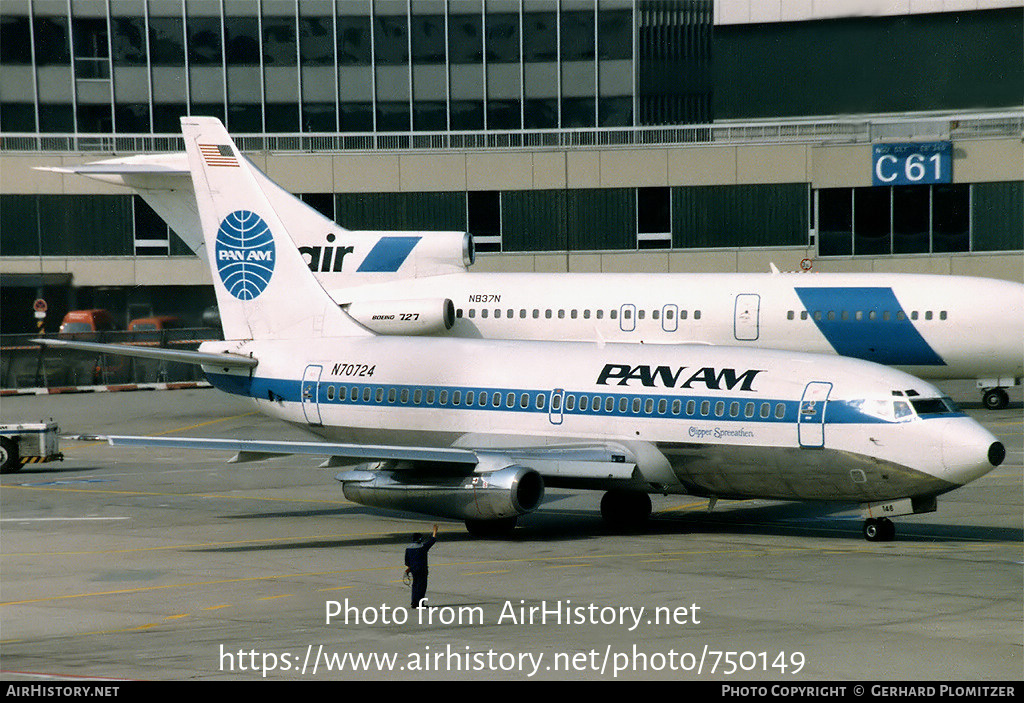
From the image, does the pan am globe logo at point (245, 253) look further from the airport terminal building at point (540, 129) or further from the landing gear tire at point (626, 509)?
the airport terminal building at point (540, 129)

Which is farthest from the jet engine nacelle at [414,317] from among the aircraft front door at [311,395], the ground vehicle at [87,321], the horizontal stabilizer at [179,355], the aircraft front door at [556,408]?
the ground vehicle at [87,321]

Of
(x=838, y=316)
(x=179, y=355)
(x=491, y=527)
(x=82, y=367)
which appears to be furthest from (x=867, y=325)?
(x=82, y=367)

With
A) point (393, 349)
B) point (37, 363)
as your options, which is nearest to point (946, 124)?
point (393, 349)

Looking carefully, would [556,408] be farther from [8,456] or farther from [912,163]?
[912,163]

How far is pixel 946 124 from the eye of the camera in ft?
225

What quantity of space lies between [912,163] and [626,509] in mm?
38949

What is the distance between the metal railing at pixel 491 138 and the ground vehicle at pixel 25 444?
32.8m

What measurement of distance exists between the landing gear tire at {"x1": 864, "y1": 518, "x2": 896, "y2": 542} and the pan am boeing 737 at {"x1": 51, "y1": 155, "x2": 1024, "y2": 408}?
2083 centimetres

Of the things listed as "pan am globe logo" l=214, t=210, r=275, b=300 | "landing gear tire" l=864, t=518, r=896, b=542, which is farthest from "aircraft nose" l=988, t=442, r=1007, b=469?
"pan am globe logo" l=214, t=210, r=275, b=300

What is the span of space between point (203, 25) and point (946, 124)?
40315 mm

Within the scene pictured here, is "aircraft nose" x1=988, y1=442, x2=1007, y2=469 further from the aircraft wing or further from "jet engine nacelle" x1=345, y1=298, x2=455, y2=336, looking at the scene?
"jet engine nacelle" x1=345, y1=298, x2=455, y2=336

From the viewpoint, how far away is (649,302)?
180ft

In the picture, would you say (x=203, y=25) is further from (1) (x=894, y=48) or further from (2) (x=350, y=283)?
(1) (x=894, y=48)

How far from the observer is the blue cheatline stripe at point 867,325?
175 ft
